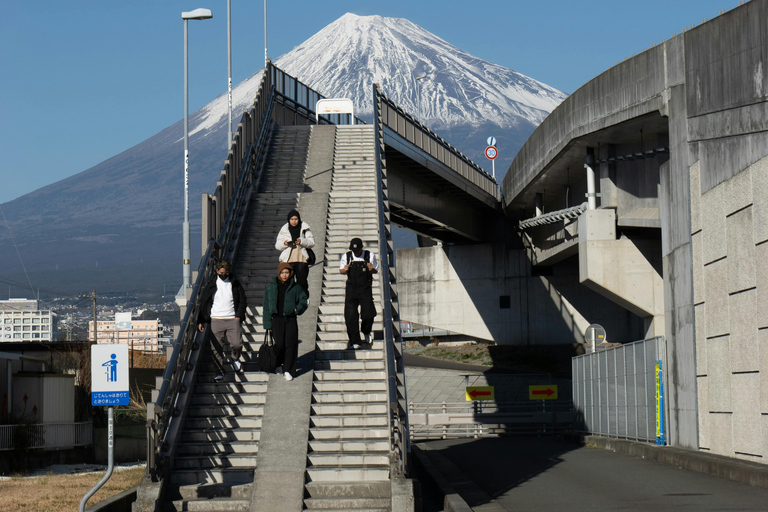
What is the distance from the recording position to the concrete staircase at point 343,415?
37.4 feet

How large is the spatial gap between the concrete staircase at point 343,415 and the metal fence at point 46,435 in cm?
1106

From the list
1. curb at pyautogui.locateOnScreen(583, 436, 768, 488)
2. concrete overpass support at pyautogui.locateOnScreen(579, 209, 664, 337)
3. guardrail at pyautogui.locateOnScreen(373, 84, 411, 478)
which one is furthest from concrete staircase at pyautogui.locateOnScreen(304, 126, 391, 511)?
concrete overpass support at pyautogui.locateOnScreen(579, 209, 664, 337)

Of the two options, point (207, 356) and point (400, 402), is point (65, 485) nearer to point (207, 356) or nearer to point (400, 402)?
point (207, 356)

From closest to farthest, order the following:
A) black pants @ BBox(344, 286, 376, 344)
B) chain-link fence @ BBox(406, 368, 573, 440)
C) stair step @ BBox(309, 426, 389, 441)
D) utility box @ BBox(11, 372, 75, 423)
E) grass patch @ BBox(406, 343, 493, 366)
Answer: stair step @ BBox(309, 426, 389, 441) → black pants @ BBox(344, 286, 376, 344) → utility box @ BBox(11, 372, 75, 423) → chain-link fence @ BBox(406, 368, 573, 440) → grass patch @ BBox(406, 343, 493, 366)

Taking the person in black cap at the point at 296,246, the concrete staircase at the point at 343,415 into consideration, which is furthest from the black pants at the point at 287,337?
the person in black cap at the point at 296,246

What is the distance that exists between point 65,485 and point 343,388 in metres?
6.57

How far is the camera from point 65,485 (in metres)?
17.5

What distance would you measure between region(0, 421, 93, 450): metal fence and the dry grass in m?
5.65

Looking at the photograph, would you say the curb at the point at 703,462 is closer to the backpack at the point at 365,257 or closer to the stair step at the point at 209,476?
the backpack at the point at 365,257

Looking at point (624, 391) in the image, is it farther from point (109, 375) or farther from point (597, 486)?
point (109, 375)

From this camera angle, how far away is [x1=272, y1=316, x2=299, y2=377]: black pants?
1343 centimetres

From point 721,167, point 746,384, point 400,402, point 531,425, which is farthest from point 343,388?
point 531,425

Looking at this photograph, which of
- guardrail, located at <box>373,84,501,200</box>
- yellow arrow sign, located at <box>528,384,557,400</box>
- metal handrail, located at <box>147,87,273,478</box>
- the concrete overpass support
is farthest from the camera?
yellow arrow sign, located at <box>528,384,557,400</box>

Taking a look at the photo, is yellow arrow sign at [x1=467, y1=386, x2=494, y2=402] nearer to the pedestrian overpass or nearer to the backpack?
the pedestrian overpass
